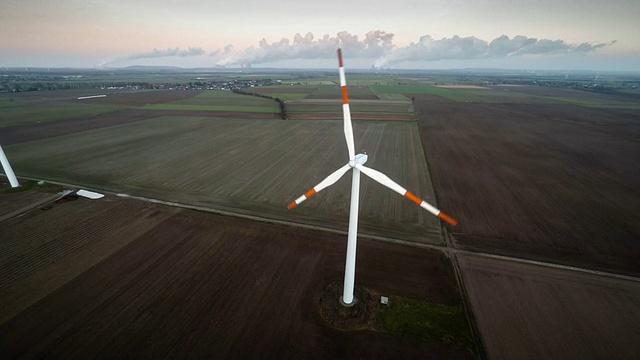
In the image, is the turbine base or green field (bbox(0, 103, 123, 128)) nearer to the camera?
the turbine base

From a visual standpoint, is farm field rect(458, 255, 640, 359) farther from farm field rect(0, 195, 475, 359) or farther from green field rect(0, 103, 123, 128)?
green field rect(0, 103, 123, 128)

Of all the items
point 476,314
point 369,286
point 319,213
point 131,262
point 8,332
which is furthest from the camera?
point 319,213

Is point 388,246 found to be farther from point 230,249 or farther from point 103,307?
point 103,307

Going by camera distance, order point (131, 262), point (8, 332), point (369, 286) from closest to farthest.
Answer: point (8, 332) < point (369, 286) < point (131, 262)

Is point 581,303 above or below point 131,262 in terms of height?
below

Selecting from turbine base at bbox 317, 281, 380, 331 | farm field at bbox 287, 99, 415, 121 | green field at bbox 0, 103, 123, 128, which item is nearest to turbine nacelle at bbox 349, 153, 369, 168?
turbine base at bbox 317, 281, 380, 331

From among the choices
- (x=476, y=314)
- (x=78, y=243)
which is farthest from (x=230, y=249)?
(x=476, y=314)

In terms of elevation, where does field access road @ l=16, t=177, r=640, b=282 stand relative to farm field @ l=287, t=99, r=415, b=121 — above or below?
below
